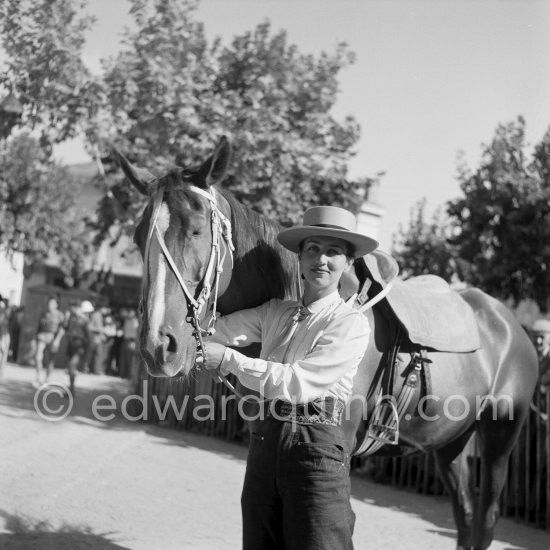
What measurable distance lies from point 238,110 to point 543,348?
17.0 ft

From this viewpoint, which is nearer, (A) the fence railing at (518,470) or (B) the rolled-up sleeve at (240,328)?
(B) the rolled-up sleeve at (240,328)

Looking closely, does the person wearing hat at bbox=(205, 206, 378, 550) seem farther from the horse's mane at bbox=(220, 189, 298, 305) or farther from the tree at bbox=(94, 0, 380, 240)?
the tree at bbox=(94, 0, 380, 240)

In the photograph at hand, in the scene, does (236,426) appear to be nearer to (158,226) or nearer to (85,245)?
(158,226)

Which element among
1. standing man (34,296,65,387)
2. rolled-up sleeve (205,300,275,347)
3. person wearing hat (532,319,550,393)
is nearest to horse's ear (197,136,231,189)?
rolled-up sleeve (205,300,275,347)

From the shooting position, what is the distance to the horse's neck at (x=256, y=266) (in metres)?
2.96

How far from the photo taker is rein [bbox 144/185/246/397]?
247cm

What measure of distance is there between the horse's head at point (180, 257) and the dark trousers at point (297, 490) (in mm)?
463

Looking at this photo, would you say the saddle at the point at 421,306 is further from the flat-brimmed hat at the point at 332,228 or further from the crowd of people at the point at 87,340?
the crowd of people at the point at 87,340

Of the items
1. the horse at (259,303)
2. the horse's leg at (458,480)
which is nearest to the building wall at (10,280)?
the horse's leg at (458,480)

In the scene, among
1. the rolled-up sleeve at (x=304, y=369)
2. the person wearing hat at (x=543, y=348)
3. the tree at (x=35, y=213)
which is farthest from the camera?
the tree at (x=35, y=213)

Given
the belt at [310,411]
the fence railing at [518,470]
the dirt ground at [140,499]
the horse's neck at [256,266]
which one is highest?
the horse's neck at [256,266]

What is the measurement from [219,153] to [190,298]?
0.63 meters

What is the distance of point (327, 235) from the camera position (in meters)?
2.62

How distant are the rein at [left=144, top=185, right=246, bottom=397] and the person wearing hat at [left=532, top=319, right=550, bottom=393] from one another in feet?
15.9
